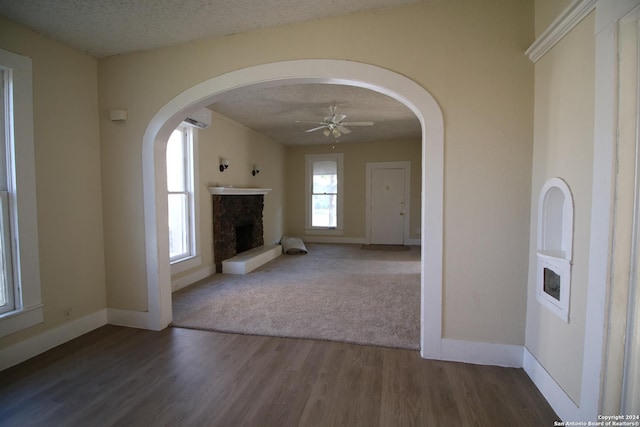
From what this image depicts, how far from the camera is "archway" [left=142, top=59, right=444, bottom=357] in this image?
203cm

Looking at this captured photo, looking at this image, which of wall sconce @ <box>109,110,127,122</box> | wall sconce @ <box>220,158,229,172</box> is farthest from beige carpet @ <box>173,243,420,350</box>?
wall sconce @ <box>109,110,127,122</box>

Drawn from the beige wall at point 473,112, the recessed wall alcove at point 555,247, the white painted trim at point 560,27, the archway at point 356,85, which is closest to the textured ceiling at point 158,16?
the beige wall at point 473,112

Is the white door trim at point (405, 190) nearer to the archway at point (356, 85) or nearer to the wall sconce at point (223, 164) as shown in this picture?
the wall sconce at point (223, 164)

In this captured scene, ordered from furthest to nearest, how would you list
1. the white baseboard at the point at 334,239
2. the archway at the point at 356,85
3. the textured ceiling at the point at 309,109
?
the white baseboard at the point at 334,239 < the textured ceiling at the point at 309,109 < the archway at the point at 356,85

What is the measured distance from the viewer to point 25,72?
2.15 metres

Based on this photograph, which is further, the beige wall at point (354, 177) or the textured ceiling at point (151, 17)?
the beige wall at point (354, 177)

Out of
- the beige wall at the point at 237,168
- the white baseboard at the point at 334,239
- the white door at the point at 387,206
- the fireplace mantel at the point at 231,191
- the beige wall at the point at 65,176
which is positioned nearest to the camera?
the beige wall at the point at 65,176

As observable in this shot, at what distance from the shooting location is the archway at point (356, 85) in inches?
79.9

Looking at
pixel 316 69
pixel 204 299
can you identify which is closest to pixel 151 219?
pixel 204 299

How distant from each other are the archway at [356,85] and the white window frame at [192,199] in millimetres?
1415

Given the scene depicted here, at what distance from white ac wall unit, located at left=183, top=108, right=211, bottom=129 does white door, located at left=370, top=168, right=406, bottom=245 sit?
422 centimetres

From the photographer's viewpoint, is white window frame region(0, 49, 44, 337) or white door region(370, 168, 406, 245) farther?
white door region(370, 168, 406, 245)

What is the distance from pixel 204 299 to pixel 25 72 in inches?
98.8

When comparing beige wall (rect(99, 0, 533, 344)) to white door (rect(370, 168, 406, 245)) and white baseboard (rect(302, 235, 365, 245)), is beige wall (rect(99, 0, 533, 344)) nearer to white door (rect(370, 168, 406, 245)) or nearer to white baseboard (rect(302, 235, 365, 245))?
white door (rect(370, 168, 406, 245))
